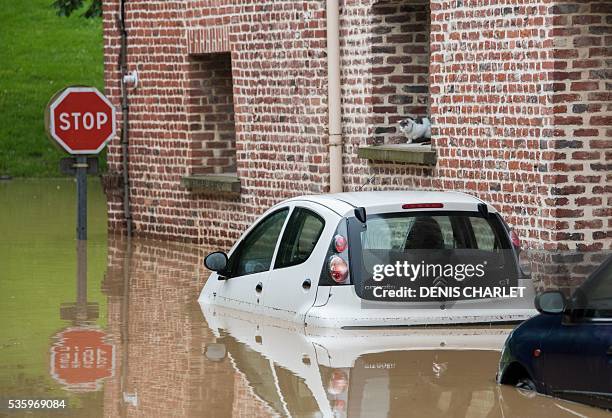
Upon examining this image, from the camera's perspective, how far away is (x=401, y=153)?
63.3 ft

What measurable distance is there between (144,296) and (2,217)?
11.3m

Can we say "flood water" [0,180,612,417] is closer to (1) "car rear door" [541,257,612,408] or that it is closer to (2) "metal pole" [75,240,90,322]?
(2) "metal pole" [75,240,90,322]

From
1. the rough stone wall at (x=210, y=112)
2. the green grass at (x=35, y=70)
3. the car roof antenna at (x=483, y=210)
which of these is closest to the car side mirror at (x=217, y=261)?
the car roof antenna at (x=483, y=210)

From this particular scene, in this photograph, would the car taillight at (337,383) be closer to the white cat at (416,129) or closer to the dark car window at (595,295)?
the dark car window at (595,295)

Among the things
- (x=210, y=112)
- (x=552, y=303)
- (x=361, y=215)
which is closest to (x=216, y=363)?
(x=361, y=215)

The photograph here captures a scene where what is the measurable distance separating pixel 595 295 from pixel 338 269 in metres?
3.38

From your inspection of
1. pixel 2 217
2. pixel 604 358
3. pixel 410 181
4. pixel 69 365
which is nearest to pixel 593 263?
pixel 410 181

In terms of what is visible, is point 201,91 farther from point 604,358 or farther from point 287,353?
point 604,358

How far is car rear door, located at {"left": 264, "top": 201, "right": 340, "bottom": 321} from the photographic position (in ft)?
44.4

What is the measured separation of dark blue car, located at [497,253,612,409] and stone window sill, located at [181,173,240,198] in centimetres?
1253

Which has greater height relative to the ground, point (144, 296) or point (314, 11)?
point (314, 11)

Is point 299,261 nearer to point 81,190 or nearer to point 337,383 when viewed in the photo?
point 337,383

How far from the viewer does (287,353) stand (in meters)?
13.3

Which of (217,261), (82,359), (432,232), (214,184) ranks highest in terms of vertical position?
(432,232)
